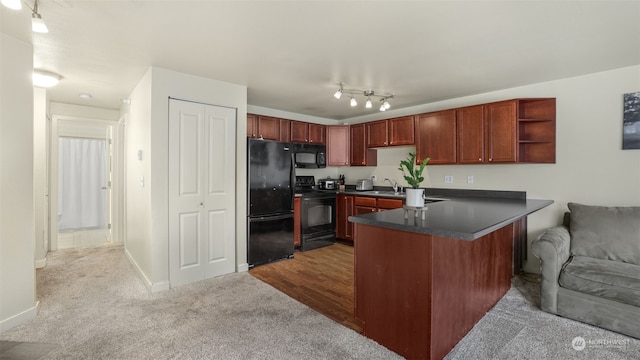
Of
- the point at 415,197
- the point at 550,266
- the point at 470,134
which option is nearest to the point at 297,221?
the point at 415,197

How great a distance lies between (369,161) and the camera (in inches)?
205

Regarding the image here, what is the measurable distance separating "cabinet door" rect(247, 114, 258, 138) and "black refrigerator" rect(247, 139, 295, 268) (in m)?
0.58

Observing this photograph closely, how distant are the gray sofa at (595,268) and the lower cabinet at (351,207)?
2020mm

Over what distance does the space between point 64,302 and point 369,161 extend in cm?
440

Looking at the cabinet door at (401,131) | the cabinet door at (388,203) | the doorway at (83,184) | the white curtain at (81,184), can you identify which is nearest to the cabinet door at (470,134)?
the cabinet door at (401,131)

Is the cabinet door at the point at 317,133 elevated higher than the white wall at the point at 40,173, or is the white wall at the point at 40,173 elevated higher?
the cabinet door at the point at 317,133

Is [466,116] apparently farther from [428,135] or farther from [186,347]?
[186,347]

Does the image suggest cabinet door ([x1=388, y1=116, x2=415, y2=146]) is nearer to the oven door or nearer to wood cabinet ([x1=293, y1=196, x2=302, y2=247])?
the oven door

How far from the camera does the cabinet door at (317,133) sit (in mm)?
5182

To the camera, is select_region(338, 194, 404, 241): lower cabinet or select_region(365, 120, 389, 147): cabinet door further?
select_region(365, 120, 389, 147): cabinet door

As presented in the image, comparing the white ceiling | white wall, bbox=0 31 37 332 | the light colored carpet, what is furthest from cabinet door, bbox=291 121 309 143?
white wall, bbox=0 31 37 332

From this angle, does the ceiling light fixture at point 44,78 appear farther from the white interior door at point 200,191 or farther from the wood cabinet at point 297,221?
the wood cabinet at point 297,221

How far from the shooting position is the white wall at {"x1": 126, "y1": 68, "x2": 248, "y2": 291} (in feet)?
9.87

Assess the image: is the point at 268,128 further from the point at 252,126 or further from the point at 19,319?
the point at 19,319
